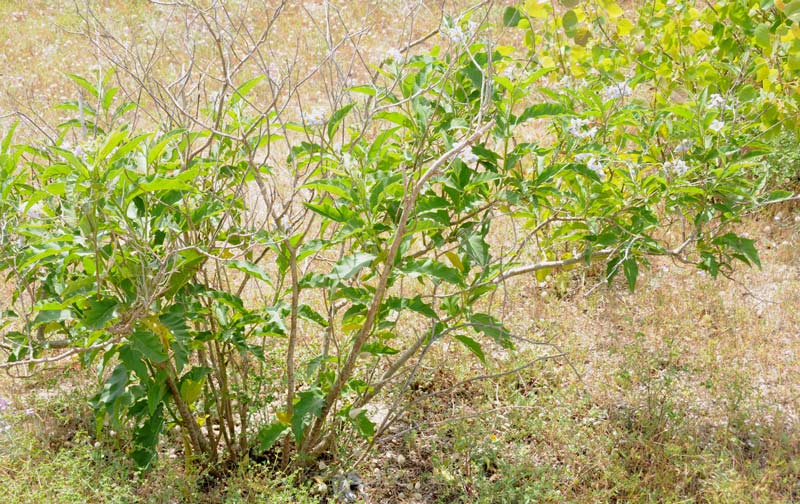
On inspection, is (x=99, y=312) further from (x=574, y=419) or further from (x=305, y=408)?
(x=574, y=419)

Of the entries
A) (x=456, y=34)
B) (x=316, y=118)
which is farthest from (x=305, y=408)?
(x=456, y=34)

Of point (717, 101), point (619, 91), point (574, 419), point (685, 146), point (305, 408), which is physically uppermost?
point (619, 91)

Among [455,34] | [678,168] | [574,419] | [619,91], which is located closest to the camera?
[455,34]

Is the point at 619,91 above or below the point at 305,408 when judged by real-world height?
above

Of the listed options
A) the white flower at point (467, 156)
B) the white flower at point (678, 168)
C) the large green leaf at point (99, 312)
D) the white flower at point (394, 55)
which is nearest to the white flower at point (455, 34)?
the white flower at point (394, 55)

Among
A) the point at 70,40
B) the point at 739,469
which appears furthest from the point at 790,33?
the point at 70,40

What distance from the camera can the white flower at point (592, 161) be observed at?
244 centimetres

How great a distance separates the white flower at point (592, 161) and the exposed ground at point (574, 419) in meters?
0.65

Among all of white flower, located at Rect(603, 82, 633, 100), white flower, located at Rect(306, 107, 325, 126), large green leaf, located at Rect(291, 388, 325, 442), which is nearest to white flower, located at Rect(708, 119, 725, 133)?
white flower, located at Rect(603, 82, 633, 100)

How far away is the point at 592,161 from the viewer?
245 centimetres

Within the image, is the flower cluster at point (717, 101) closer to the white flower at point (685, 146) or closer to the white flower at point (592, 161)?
the white flower at point (685, 146)

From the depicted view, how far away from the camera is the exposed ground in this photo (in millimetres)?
2654

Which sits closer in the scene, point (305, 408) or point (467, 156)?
point (467, 156)

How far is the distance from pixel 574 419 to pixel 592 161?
1.17 metres
